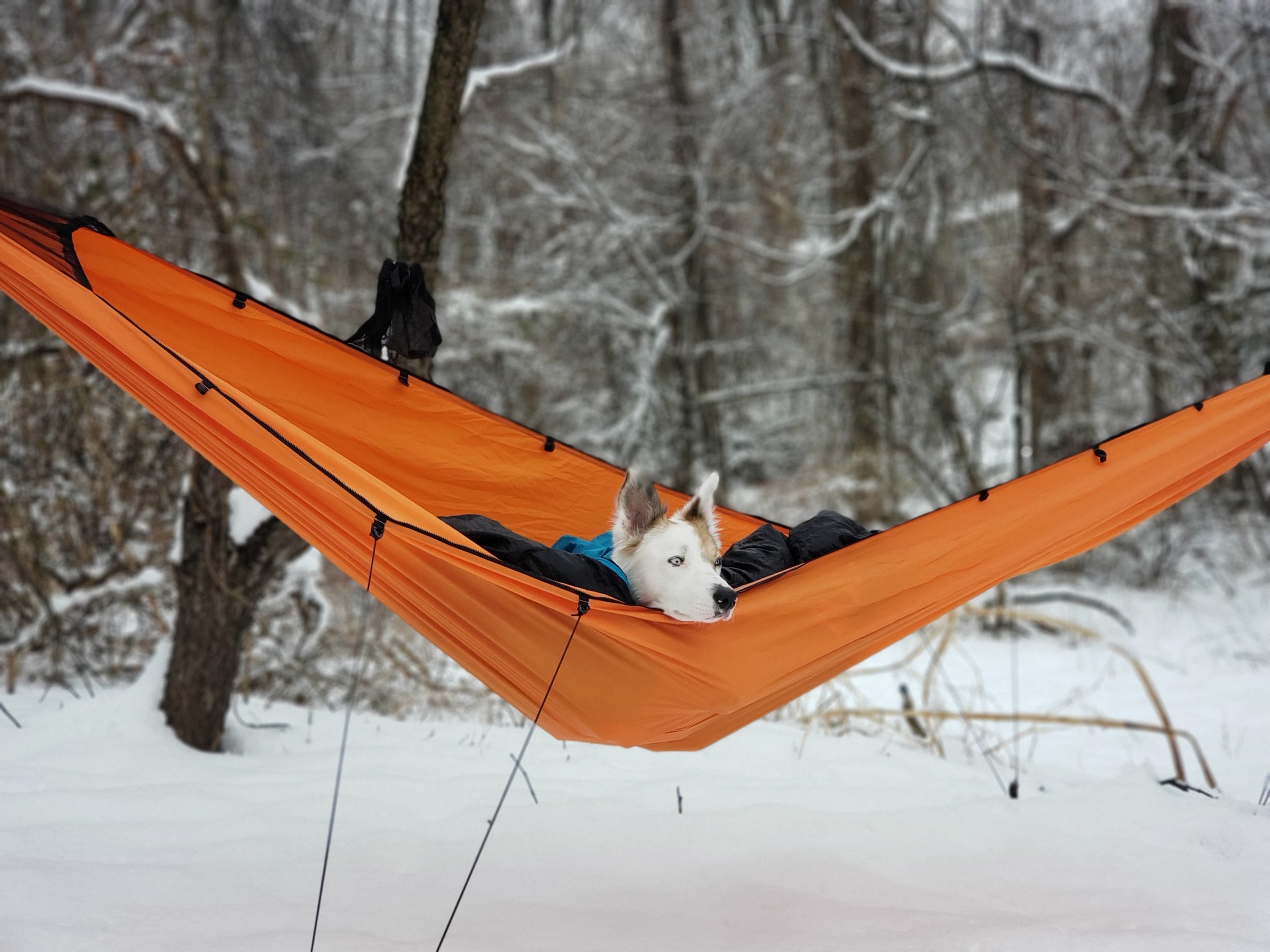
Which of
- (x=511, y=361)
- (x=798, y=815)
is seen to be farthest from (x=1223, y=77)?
(x=798, y=815)

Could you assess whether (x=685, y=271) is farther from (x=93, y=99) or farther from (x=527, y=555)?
(x=527, y=555)

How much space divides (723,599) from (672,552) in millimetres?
167

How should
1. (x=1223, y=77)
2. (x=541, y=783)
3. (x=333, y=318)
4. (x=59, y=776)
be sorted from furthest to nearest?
(x=333, y=318)
(x=1223, y=77)
(x=541, y=783)
(x=59, y=776)

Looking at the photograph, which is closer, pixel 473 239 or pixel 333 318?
pixel 333 318

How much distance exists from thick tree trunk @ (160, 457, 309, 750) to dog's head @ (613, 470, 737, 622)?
1.33 metres

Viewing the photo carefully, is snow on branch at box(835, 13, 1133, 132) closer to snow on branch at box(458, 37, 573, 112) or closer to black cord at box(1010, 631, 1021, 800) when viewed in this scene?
snow on branch at box(458, 37, 573, 112)

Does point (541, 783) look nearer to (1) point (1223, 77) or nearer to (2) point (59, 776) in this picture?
(2) point (59, 776)

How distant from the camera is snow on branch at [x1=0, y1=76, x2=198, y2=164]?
3.40 m

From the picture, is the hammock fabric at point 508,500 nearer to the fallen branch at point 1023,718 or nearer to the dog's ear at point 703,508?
the dog's ear at point 703,508

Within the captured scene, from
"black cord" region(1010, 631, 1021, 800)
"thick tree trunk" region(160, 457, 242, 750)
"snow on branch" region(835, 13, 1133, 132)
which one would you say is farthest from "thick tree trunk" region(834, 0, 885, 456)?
"thick tree trunk" region(160, 457, 242, 750)

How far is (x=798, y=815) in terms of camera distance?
236cm

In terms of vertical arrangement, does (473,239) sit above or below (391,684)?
above

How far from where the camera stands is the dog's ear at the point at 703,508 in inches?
72.7

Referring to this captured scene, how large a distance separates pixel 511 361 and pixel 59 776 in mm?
5717
